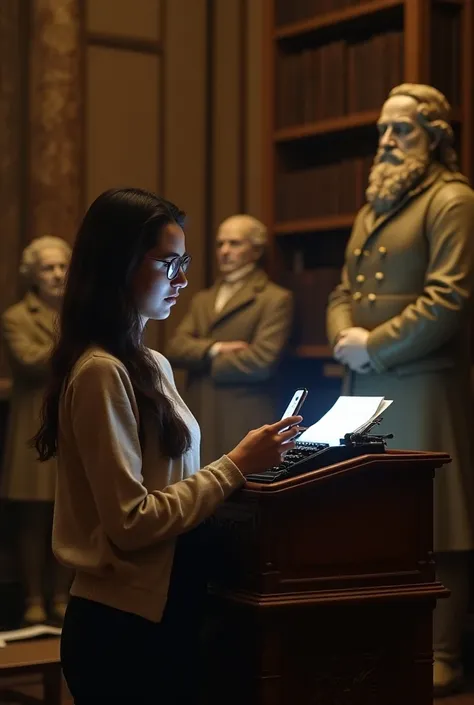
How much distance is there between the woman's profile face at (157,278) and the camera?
7.25ft

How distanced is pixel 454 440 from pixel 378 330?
0.43 meters

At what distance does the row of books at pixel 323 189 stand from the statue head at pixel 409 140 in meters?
0.63

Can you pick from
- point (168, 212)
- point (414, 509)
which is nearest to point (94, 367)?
point (168, 212)

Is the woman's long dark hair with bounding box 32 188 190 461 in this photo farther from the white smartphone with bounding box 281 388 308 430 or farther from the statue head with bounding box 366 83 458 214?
the statue head with bounding box 366 83 458 214

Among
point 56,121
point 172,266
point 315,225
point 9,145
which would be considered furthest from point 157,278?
point 9,145

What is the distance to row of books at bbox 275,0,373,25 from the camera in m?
5.07

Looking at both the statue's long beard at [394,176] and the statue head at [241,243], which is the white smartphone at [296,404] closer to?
the statue's long beard at [394,176]

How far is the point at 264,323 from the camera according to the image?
5125 mm

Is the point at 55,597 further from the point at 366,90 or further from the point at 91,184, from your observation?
the point at 366,90

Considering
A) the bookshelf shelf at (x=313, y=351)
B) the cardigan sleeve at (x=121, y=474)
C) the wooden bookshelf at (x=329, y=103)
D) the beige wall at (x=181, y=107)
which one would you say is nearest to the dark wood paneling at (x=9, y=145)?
the beige wall at (x=181, y=107)

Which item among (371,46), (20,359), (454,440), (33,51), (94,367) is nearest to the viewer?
(94,367)

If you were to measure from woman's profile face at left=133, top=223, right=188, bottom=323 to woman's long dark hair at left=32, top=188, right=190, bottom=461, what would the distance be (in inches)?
0.5

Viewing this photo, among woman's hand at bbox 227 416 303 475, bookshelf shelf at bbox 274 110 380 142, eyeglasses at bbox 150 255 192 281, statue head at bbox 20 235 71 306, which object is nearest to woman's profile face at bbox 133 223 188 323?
eyeglasses at bbox 150 255 192 281

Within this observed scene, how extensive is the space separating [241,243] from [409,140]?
3.76 feet
